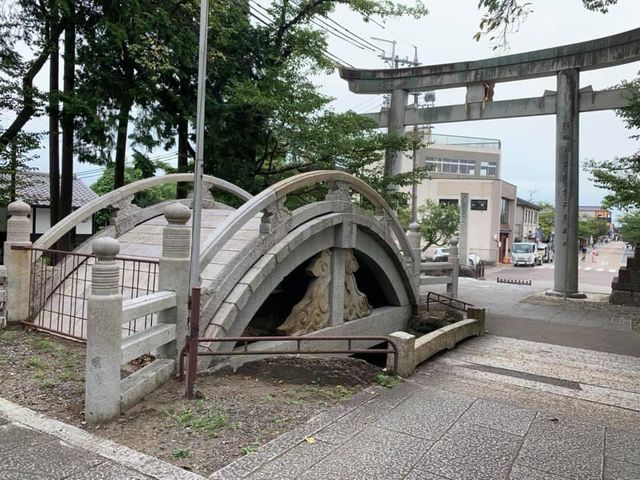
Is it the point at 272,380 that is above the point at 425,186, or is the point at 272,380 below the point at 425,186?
below

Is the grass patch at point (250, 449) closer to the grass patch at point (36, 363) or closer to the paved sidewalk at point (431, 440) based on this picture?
the paved sidewalk at point (431, 440)

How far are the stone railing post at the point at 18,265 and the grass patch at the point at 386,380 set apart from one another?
14.6 ft

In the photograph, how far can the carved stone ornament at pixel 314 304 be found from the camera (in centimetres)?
730

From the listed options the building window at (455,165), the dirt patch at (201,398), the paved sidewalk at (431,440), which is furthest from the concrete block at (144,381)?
the building window at (455,165)

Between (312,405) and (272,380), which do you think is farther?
(272,380)

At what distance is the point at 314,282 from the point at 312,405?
341cm

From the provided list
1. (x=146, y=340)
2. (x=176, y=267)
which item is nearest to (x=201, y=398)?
(x=146, y=340)

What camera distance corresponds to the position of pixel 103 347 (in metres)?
3.54

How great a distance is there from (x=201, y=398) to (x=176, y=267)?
49.4 inches

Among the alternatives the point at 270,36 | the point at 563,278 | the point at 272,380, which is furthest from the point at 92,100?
the point at 563,278

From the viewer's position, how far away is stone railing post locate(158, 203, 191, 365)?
4.62 metres

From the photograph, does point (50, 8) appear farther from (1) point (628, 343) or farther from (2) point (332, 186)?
(1) point (628, 343)

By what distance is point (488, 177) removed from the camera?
142 feet

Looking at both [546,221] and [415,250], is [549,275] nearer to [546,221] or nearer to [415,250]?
[415,250]
